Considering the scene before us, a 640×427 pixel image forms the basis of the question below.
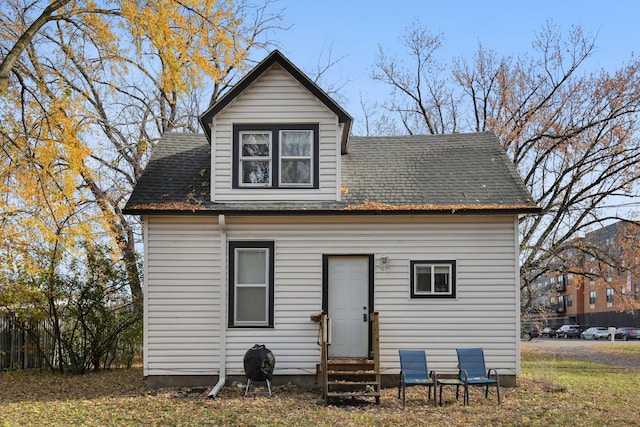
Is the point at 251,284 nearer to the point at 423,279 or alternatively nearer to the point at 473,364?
the point at 423,279

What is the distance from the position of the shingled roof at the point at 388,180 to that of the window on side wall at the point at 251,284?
887 mm

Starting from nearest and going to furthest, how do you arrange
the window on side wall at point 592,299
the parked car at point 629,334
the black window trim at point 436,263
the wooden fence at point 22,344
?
the black window trim at point 436,263
the wooden fence at point 22,344
the parked car at point 629,334
the window on side wall at point 592,299

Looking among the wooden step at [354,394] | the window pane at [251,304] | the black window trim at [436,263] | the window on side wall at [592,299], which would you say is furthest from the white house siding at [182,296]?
the window on side wall at [592,299]

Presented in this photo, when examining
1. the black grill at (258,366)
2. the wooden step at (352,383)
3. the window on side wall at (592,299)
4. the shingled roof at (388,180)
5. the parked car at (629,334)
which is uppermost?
the shingled roof at (388,180)

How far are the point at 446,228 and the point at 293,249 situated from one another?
3293 millimetres

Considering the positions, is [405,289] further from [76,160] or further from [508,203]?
[76,160]

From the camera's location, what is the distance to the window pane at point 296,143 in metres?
14.0

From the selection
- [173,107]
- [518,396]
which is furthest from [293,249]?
[173,107]

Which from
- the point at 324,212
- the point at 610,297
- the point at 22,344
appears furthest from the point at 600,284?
the point at 610,297

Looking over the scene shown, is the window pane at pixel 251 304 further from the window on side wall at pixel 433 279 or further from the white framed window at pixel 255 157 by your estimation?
the window on side wall at pixel 433 279

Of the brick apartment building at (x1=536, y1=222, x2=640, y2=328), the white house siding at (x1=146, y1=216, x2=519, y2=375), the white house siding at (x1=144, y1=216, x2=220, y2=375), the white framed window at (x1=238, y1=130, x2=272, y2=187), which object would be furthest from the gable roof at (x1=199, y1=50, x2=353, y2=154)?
the brick apartment building at (x1=536, y1=222, x2=640, y2=328)

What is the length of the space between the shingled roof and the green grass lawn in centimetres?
372

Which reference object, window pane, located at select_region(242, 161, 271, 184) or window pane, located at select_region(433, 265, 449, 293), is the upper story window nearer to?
window pane, located at select_region(242, 161, 271, 184)

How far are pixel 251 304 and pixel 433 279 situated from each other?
154 inches
